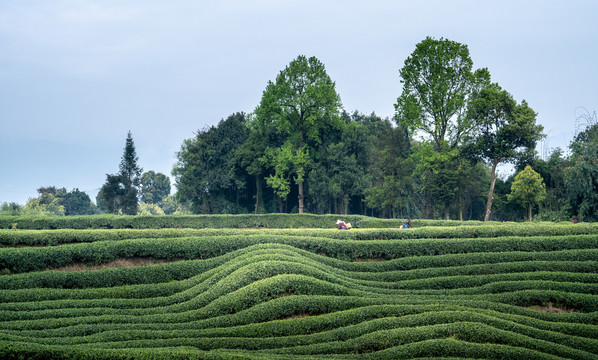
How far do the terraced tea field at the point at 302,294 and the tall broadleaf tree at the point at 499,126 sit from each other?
19157mm

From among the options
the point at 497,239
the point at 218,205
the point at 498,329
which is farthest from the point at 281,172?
the point at 498,329

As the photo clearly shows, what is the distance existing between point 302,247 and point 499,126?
2712cm

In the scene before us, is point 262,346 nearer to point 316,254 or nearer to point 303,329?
point 303,329

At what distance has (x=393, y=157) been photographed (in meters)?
52.4

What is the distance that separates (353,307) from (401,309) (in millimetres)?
1719

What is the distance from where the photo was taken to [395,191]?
2021 inches

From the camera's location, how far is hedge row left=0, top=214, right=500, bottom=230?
39.0 m

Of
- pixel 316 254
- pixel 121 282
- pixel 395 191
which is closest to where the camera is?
pixel 121 282

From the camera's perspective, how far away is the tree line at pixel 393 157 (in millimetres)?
42469

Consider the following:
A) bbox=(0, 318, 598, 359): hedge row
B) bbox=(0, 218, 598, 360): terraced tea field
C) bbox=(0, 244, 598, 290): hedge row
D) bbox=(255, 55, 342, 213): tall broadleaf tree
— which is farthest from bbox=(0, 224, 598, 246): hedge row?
bbox=(255, 55, 342, 213): tall broadleaf tree

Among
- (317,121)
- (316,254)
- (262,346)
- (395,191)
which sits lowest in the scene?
(262,346)

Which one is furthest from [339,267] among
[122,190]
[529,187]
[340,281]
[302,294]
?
[122,190]

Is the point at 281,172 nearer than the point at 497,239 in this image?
No

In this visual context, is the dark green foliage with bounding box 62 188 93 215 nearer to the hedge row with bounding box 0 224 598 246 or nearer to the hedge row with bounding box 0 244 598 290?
the hedge row with bounding box 0 224 598 246
